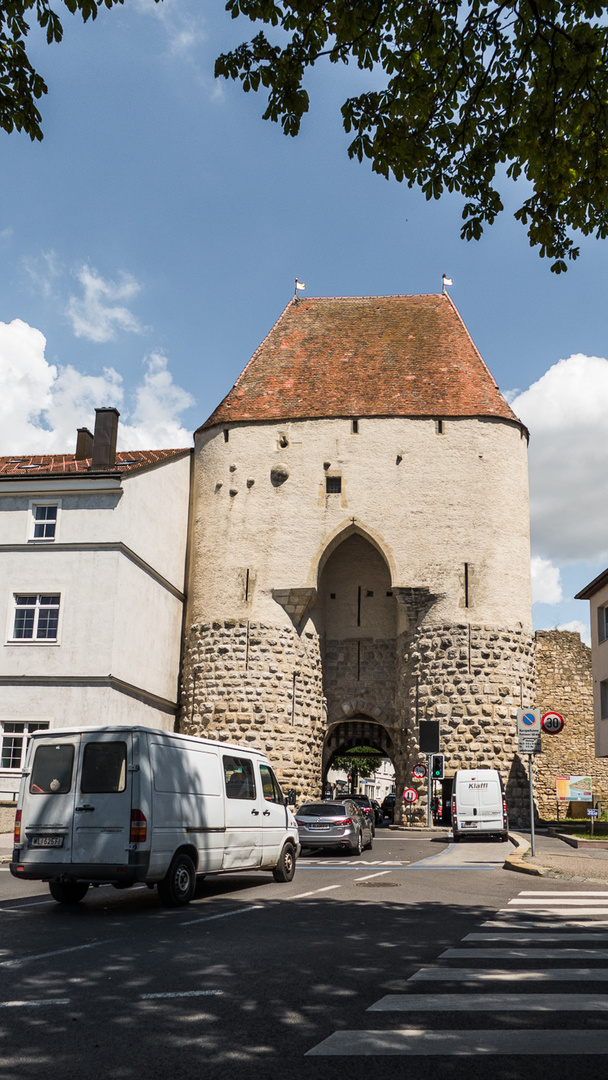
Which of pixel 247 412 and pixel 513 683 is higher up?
pixel 247 412

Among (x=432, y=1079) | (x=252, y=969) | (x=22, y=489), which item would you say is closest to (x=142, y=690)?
(x=22, y=489)

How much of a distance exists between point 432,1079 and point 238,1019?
1.58m

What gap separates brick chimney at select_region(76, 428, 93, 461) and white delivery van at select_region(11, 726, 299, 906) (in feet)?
73.6

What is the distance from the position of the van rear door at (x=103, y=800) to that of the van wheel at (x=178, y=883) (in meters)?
0.93

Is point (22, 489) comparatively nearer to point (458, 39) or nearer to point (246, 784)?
point (246, 784)

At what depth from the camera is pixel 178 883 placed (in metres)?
12.4

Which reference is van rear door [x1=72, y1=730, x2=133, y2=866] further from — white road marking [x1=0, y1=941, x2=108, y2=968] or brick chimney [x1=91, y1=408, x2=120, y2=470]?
brick chimney [x1=91, y1=408, x2=120, y2=470]

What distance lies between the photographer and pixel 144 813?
11617mm

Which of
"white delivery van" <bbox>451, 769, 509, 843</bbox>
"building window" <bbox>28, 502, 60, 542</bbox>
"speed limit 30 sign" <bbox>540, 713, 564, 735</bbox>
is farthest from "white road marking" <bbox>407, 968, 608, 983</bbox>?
"building window" <bbox>28, 502, 60, 542</bbox>

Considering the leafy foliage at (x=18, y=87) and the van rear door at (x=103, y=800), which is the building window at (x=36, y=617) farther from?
the leafy foliage at (x=18, y=87)

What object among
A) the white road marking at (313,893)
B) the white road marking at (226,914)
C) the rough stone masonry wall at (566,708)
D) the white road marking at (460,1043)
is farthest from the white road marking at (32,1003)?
the rough stone masonry wall at (566,708)

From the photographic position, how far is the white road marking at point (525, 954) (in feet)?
26.8

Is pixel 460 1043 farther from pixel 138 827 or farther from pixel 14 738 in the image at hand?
pixel 14 738

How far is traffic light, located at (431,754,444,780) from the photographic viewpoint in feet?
106
